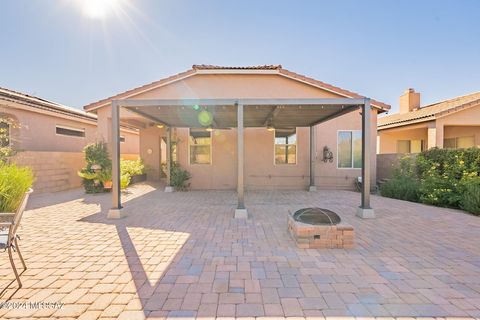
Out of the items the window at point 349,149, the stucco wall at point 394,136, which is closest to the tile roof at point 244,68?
the window at point 349,149

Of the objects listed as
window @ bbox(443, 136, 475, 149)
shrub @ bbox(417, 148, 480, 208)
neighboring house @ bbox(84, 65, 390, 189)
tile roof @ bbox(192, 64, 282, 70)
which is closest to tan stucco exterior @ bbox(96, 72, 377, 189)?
neighboring house @ bbox(84, 65, 390, 189)

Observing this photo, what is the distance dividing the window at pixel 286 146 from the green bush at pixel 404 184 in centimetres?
370

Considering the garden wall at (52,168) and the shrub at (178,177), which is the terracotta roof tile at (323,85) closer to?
the shrub at (178,177)

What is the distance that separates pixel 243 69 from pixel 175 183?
18.3ft

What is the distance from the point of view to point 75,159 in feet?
34.4

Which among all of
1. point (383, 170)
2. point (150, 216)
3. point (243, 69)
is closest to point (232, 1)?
point (243, 69)

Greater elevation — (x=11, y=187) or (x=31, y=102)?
(x=31, y=102)

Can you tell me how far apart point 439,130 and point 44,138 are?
60.0 feet

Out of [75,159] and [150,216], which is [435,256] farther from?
[75,159]

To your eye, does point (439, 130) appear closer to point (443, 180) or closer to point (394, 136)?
point (394, 136)

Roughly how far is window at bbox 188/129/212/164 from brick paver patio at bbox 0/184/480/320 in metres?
4.81

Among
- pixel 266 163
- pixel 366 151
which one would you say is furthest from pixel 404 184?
pixel 266 163

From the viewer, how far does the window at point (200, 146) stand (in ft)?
33.3

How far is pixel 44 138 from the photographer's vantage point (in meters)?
10.5
